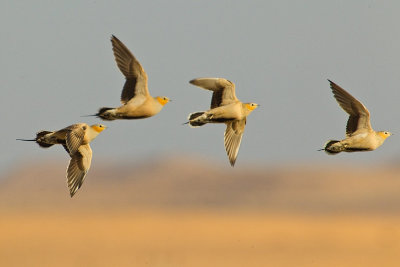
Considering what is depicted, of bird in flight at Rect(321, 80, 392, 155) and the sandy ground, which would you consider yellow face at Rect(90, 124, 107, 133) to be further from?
the sandy ground

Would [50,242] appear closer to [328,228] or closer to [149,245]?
[149,245]

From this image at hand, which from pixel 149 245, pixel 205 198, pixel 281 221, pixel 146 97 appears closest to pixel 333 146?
pixel 146 97

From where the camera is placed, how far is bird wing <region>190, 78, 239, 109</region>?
2550 cm

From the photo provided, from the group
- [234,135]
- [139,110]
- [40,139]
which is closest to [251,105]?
[234,135]

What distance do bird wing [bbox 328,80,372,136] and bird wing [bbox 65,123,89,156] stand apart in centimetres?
574

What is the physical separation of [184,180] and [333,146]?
93695 millimetres

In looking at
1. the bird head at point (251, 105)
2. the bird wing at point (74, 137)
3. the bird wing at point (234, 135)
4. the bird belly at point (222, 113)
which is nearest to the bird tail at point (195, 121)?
the bird belly at point (222, 113)

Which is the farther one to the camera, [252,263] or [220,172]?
[220,172]

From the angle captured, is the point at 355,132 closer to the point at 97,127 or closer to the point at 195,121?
the point at 195,121

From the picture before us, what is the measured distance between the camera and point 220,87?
83.8ft

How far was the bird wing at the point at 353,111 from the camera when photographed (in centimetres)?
2452

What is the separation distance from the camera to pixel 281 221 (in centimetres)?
8988

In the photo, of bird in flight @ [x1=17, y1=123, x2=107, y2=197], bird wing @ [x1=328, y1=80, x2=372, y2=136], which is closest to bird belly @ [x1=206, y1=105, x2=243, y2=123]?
bird wing @ [x1=328, y1=80, x2=372, y2=136]

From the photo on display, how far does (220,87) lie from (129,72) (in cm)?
216
